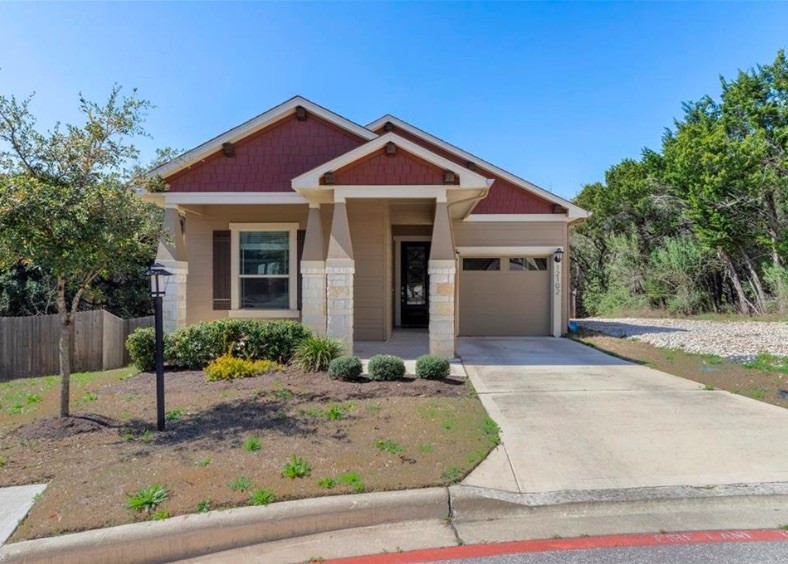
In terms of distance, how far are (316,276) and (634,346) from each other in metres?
7.75

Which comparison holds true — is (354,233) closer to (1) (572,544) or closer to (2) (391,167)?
(2) (391,167)

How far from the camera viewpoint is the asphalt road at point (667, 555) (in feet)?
9.76

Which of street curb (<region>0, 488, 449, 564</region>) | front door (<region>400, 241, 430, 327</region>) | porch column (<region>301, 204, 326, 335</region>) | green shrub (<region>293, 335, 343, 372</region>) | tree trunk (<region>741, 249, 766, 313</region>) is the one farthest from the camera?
tree trunk (<region>741, 249, 766, 313</region>)

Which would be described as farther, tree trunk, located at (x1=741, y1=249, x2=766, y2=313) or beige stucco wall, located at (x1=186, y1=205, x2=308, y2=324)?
tree trunk, located at (x1=741, y1=249, x2=766, y2=313)

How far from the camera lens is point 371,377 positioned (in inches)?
291

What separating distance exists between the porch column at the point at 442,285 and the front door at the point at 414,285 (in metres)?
6.03

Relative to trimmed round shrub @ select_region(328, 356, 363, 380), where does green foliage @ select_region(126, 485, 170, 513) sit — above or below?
below

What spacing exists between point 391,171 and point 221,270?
495cm

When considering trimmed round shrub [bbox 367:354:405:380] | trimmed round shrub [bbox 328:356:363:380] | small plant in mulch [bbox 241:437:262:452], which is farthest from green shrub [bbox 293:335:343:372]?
small plant in mulch [bbox 241:437:262:452]

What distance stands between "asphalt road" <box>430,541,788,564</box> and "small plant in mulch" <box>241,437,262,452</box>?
2278 mm

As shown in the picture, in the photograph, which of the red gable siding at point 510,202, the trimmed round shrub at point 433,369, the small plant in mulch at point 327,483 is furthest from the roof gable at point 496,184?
the small plant in mulch at point 327,483

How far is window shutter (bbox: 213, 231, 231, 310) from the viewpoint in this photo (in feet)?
36.4

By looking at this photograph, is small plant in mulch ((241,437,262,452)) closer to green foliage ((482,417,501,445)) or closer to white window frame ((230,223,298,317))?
green foliage ((482,417,501,445))

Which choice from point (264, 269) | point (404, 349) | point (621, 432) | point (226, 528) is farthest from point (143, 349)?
point (621, 432)
